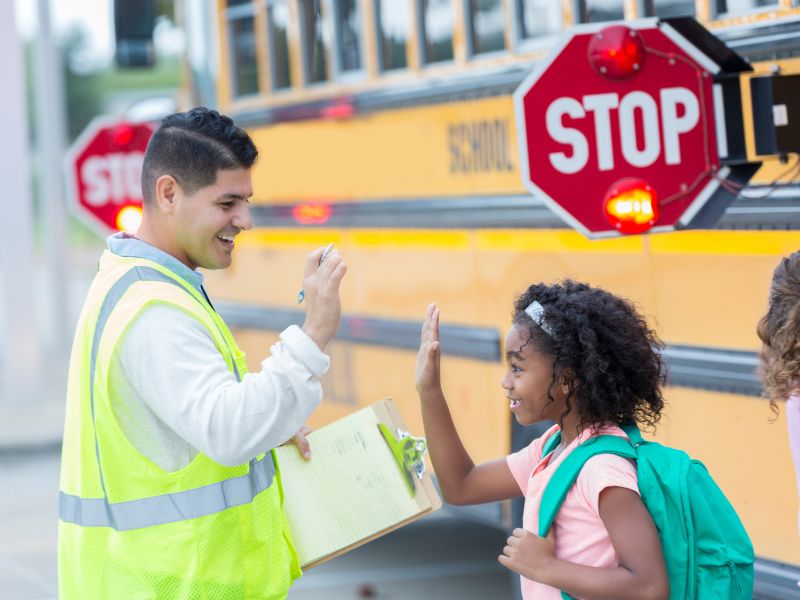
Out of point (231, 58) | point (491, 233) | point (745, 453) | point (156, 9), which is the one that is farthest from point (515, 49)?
point (156, 9)

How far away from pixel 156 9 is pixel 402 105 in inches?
79.7

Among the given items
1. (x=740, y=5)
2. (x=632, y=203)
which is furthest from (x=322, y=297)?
(x=740, y=5)

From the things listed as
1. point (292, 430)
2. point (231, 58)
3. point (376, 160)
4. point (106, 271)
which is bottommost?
point (292, 430)

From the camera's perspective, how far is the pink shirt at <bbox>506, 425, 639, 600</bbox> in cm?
239

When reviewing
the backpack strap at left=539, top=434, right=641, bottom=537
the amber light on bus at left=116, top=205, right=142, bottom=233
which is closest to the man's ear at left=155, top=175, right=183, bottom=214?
the backpack strap at left=539, top=434, right=641, bottom=537

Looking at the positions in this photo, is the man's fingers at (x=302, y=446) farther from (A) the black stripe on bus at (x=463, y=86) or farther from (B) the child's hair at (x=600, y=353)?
(A) the black stripe on bus at (x=463, y=86)

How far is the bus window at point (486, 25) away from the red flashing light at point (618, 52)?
1.00 m

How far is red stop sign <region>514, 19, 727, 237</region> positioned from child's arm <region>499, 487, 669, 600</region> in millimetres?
1187

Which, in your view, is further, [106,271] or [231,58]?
[231,58]

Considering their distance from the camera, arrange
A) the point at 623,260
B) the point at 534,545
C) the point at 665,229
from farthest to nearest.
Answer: the point at 623,260 < the point at 665,229 < the point at 534,545

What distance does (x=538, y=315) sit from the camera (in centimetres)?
262

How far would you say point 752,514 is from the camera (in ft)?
11.5

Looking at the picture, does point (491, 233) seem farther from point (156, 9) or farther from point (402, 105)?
point (156, 9)

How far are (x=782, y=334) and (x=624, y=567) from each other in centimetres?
60
